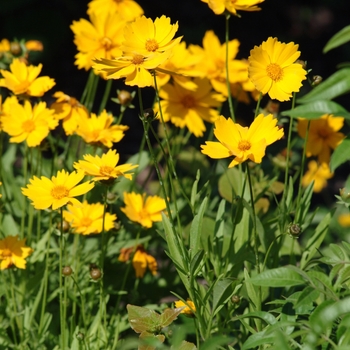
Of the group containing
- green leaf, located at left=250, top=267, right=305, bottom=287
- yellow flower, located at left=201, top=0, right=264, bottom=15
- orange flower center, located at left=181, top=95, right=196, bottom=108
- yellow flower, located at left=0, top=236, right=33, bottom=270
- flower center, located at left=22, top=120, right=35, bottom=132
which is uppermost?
yellow flower, located at left=201, top=0, right=264, bottom=15

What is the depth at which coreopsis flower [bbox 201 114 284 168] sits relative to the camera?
3.67 ft

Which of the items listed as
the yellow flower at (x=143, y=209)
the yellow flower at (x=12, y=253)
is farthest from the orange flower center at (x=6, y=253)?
the yellow flower at (x=143, y=209)

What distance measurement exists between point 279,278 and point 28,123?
2.36 feet

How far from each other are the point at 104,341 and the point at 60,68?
2321mm

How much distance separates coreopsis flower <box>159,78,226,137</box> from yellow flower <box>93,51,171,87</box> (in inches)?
18.8

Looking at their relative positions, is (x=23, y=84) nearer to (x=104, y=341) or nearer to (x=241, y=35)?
(x=104, y=341)

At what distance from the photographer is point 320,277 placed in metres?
1.02

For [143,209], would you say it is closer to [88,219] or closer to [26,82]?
[88,219]

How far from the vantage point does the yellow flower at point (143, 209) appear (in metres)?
1.48

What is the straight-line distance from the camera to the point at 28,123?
1.49 meters

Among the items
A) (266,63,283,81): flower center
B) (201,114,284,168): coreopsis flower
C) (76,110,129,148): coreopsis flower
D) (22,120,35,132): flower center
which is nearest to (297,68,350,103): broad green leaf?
(201,114,284,168): coreopsis flower

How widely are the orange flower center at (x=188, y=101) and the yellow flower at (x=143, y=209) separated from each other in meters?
0.27

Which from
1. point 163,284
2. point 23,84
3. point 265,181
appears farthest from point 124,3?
point 163,284

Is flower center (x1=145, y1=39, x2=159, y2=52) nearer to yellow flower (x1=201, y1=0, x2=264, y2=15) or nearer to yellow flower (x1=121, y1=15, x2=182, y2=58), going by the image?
yellow flower (x1=121, y1=15, x2=182, y2=58)
